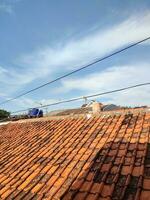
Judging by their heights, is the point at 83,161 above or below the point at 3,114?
below

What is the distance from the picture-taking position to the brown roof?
4.98m

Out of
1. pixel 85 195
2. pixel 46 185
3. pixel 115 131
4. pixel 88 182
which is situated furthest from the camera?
pixel 115 131

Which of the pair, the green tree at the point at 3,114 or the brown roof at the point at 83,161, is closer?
the brown roof at the point at 83,161

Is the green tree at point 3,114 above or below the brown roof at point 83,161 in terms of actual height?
above

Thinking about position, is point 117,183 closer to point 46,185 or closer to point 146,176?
point 146,176

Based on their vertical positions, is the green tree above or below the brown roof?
above

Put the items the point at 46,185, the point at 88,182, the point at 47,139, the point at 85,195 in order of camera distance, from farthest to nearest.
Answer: the point at 47,139 < the point at 46,185 < the point at 88,182 < the point at 85,195

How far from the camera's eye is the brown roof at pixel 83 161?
4980 millimetres

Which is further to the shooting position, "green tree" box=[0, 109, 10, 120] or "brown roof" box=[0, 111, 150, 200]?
"green tree" box=[0, 109, 10, 120]

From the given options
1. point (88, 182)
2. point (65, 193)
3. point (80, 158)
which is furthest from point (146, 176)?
point (80, 158)

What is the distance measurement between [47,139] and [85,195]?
434 cm

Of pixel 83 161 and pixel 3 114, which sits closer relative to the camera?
pixel 83 161

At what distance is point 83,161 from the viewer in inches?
250

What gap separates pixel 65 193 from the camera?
5.13 meters
